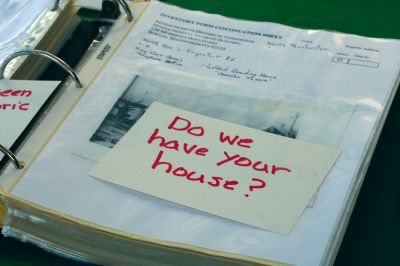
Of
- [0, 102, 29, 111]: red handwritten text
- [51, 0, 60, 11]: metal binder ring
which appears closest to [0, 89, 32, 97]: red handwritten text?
[0, 102, 29, 111]: red handwritten text

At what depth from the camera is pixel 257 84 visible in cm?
65

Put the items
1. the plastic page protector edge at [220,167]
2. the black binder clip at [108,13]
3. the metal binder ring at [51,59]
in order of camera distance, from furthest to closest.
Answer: the black binder clip at [108,13]
the metal binder ring at [51,59]
the plastic page protector edge at [220,167]

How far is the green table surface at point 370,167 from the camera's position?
0.56 metres

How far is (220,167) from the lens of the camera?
22.7 inches

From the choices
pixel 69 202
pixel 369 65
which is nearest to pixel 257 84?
pixel 369 65

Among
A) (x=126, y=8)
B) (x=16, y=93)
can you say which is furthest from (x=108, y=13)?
(x=16, y=93)

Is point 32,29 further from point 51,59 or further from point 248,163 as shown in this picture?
point 248,163

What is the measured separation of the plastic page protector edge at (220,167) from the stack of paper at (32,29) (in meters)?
0.18

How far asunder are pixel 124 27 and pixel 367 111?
0.30 meters

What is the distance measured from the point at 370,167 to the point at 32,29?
0.42 m

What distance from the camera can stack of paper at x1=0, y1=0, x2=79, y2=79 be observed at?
74 centimetres

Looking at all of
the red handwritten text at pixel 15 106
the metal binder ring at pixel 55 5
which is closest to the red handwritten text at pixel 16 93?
the red handwritten text at pixel 15 106

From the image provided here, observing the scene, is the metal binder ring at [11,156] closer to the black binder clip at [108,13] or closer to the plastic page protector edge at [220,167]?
the plastic page protector edge at [220,167]

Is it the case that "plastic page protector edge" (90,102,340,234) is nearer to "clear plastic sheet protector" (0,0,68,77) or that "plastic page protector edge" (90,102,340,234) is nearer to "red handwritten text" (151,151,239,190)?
"red handwritten text" (151,151,239,190)
